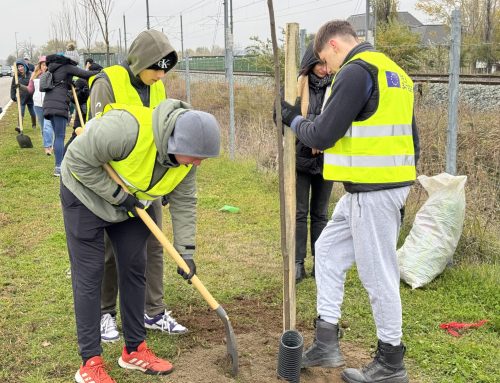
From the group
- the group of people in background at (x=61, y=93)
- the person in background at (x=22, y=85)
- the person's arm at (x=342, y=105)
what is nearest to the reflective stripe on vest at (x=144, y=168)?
the person's arm at (x=342, y=105)

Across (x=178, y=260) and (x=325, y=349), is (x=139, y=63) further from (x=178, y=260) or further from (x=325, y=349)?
(x=325, y=349)

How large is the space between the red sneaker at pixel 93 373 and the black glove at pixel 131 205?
0.82 meters

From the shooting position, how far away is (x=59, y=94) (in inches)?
325

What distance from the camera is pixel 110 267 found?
11.4 feet

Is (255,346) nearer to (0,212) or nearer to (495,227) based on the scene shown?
(495,227)

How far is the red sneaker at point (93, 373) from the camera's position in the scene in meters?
2.97

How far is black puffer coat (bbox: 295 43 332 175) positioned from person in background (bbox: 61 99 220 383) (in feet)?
5.07

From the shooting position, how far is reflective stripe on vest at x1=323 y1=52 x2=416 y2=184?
9.09ft

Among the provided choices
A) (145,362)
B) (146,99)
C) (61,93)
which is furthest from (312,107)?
(61,93)

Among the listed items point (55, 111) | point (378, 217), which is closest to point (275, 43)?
point (378, 217)

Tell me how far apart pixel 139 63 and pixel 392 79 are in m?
1.44

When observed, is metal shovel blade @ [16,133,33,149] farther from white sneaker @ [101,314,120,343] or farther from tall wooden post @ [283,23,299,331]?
tall wooden post @ [283,23,299,331]

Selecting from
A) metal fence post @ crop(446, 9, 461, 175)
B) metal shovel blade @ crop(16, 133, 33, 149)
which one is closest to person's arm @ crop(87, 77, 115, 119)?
metal fence post @ crop(446, 9, 461, 175)

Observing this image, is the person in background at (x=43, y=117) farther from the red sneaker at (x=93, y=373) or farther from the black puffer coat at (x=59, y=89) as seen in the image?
the red sneaker at (x=93, y=373)
